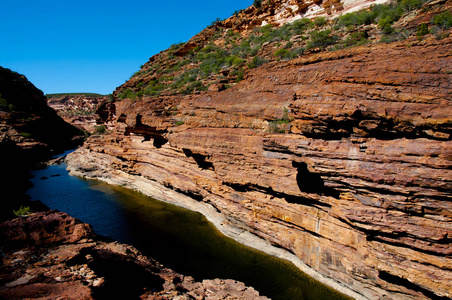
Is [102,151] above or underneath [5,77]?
underneath

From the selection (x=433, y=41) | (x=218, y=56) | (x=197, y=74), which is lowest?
(x=433, y=41)

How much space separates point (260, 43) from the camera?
26.2 metres

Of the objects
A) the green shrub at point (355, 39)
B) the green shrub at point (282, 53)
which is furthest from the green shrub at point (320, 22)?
the green shrub at point (355, 39)

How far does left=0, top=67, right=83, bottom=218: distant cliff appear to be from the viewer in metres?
27.4

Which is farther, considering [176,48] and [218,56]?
[176,48]

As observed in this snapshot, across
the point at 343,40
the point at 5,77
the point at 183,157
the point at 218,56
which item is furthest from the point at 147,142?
the point at 5,77

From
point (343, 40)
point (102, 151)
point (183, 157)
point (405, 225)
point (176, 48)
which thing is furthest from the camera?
point (176, 48)

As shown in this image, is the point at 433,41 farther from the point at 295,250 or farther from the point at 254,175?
the point at 295,250

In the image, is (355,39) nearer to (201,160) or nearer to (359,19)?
(359,19)

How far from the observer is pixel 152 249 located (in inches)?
472

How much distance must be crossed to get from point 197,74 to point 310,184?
2114 cm

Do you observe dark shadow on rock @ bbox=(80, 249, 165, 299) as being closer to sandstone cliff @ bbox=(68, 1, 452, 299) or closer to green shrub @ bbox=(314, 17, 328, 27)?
sandstone cliff @ bbox=(68, 1, 452, 299)

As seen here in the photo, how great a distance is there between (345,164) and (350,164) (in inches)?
6.3

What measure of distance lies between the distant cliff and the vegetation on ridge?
47.6 feet
